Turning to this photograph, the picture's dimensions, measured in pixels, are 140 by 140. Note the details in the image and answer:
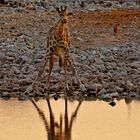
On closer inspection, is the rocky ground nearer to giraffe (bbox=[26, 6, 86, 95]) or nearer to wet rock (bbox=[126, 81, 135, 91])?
wet rock (bbox=[126, 81, 135, 91])

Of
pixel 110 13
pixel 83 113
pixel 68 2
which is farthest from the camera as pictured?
pixel 68 2

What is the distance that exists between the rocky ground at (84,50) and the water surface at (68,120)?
490 mm

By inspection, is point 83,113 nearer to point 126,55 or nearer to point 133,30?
point 126,55

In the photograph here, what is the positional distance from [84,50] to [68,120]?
598 centimetres

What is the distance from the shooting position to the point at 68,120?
1262 centimetres

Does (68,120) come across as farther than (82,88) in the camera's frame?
No

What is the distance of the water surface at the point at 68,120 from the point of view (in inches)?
456

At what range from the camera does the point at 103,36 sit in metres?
21.0

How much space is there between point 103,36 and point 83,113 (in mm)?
8201

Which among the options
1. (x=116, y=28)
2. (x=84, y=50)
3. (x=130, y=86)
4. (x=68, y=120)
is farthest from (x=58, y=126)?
(x=116, y=28)

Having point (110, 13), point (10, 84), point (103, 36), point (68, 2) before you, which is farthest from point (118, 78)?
point (68, 2)

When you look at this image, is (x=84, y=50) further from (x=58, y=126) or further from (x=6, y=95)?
(x=58, y=126)

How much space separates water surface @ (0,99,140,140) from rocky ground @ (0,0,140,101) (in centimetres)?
49

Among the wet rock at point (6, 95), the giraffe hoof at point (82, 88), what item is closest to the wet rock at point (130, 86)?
the giraffe hoof at point (82, 88)
